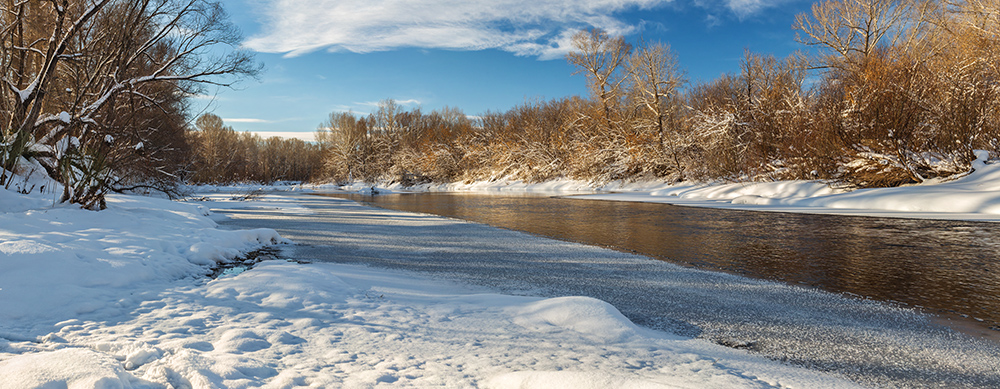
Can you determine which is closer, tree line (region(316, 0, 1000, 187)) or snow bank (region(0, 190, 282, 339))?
snow bank (region(0, 190, 282, 339))

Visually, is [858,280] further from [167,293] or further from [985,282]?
[167,293]

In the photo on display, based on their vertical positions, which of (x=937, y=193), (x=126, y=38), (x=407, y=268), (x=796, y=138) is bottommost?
(x=407, y=268)

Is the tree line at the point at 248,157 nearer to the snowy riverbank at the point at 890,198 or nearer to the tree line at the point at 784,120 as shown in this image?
the tree line at the point at 784,120

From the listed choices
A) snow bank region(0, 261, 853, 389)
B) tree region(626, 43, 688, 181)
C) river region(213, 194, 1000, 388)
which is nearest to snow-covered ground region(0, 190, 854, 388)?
snow bank region(0, 261, 853, 389)

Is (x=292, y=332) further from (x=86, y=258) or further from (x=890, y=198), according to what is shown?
(x=890, y=198)

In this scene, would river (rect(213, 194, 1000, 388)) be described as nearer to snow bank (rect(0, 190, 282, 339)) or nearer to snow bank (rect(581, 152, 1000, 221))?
snow bank (rect(0, 190, 282, 339))

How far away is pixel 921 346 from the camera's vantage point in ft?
9.00

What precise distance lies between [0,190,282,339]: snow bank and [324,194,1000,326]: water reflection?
17.7 feet

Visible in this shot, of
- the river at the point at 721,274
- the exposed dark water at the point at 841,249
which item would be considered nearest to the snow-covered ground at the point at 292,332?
the river at the point at 721,274

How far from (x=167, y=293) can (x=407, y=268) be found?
91.4 inches

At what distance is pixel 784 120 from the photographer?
58.9 ft

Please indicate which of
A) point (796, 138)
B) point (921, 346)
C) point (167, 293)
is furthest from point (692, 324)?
point (796, 138)

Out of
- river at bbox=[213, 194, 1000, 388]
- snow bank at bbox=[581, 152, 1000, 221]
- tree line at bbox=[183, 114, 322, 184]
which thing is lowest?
river at bbox=[213, 194, 1000, 388]

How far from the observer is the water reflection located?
13.5 ft
